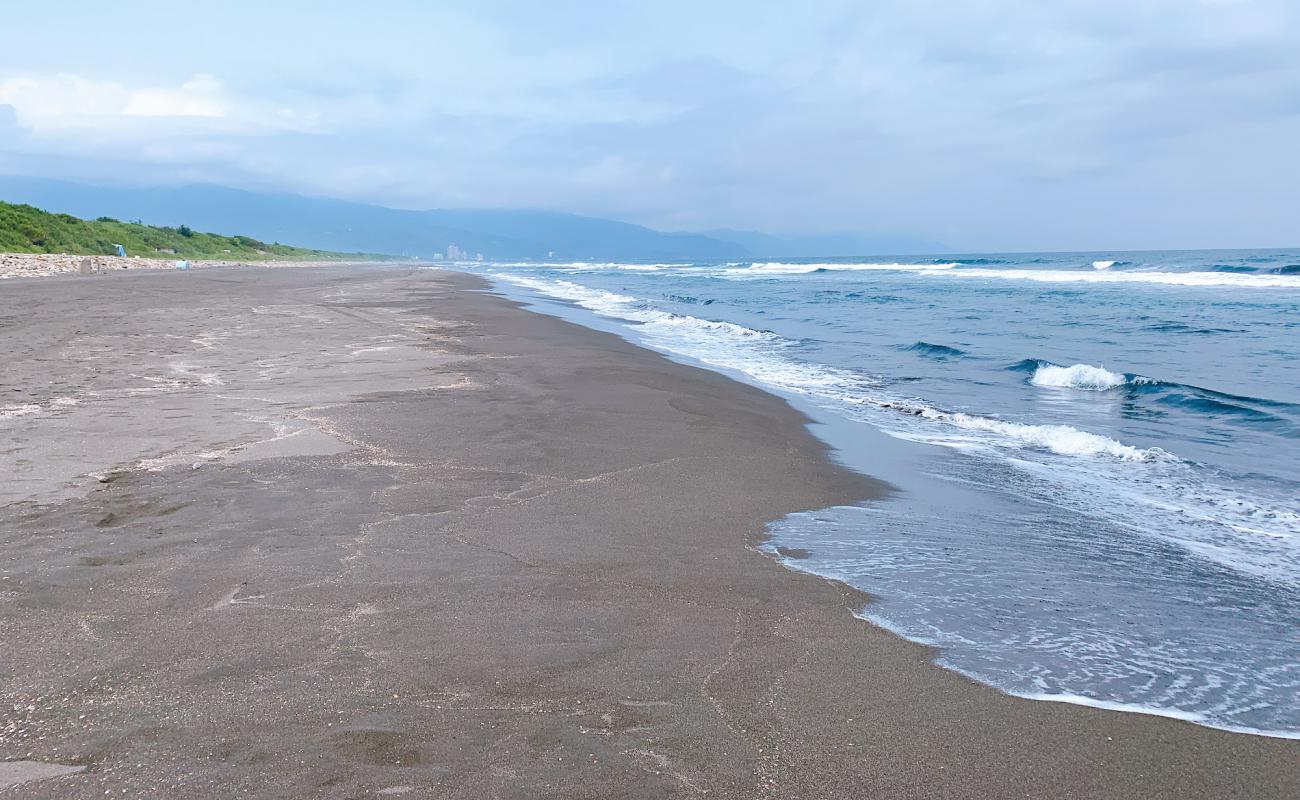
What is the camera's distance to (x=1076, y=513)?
6.25 meters

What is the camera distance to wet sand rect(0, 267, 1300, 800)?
8.59ft

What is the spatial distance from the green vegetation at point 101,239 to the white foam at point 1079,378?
140 feet

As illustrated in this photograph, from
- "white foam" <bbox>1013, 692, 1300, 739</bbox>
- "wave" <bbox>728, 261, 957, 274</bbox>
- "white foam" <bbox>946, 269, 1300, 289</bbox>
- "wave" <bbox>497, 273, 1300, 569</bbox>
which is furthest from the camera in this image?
"wave" <bbox>728, 261, 957, 274</bbox>

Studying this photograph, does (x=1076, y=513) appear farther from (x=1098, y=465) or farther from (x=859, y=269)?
(x=859, y=269)

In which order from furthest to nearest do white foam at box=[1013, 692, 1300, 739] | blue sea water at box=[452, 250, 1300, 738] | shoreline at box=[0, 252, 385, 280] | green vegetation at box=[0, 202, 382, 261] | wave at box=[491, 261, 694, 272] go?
1. wave at box=[491, 261, 694, 272]
2. green vegetation at box=[0, 202, 382, 261]
3. shoreline at box=[0, 252, 385, 280]
4. blue sea water at box=[452, 250, 1300, 738]
5. white foam at box=[1013, 692, 1300, 739]

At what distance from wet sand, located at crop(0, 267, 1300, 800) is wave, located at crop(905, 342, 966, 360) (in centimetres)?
1059

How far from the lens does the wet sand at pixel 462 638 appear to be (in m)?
2.62

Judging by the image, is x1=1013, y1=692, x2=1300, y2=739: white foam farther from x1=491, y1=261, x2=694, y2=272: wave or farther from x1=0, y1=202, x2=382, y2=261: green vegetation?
x1=491, y1=261, x2=694, y2=272: wave

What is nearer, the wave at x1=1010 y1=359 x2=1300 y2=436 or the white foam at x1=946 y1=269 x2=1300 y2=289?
the wave at x1=1010 y1=359 x2=1300 y2=436

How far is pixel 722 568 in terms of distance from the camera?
15.0 ft

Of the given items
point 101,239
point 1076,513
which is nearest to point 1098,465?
point 1076,513

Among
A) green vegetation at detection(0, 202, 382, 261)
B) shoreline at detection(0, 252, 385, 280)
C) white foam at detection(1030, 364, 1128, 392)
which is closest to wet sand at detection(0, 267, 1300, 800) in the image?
white foam at detection(1030, 364, 1128, 392)

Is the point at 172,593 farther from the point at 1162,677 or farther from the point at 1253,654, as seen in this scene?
the point at 1253,654

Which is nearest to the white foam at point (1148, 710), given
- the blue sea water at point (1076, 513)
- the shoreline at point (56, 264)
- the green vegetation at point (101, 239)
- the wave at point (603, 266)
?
the blue sea water at point (1076, 513)
